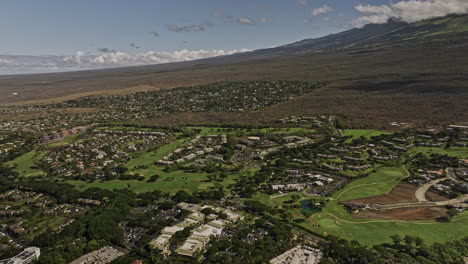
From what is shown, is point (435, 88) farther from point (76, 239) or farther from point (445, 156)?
point (76, 239)

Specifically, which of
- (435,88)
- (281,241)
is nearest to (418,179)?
(281,241)

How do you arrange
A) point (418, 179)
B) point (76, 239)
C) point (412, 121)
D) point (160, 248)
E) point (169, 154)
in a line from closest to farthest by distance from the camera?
point (160, 248) → point (76, 239) → point (418, 179) → point (169, 154) → point (412, 121)

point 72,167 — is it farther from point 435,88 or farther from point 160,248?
point 435,88

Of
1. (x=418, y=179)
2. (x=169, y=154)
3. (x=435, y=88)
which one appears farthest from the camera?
(x=435, y=88)

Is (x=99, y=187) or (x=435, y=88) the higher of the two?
(x=435, y=88)

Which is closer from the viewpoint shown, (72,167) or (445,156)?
(445,156)

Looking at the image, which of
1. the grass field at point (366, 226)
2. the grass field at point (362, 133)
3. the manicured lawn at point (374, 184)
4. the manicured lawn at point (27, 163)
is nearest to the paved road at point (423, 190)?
the manicured lawn at point (374, 184)

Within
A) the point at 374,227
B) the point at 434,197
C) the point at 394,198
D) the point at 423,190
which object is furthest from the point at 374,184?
the point at 374,227

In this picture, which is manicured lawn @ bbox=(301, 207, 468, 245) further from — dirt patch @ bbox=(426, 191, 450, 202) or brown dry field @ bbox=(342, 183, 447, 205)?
brown dry field @ bbox=(342, 183, 447, 205)
